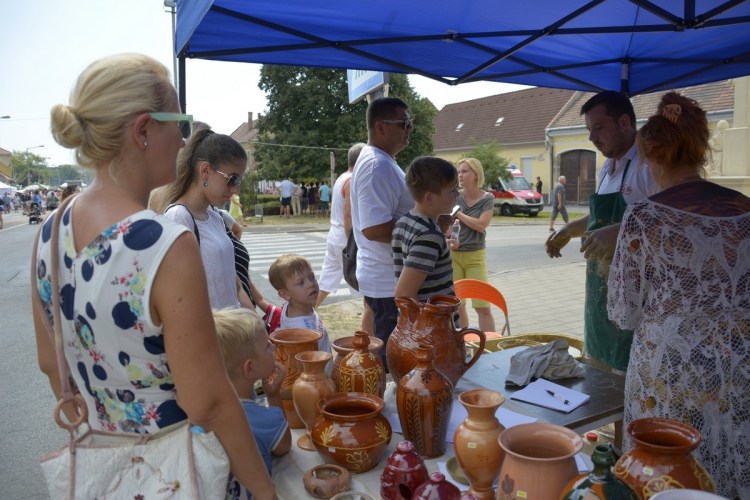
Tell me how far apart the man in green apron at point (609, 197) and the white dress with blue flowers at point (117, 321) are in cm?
218

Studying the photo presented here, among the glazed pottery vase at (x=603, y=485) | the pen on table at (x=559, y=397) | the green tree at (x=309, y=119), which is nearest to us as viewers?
the glazed pottery vase at (x=603, y=485)

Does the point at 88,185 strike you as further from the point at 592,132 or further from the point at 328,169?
the point at 328,169

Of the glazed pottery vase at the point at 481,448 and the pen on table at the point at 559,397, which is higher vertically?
the glazed pottery vase at the point at 481,448

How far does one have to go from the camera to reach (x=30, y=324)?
21.4 feet

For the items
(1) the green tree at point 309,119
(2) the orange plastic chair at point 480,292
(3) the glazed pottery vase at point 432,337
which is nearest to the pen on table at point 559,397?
(3) the glazed pottery vase at point 432,337

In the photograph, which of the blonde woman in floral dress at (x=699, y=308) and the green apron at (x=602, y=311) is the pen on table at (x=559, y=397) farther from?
the green apron at (x=602, y=311)

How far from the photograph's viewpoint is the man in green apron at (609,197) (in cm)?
269

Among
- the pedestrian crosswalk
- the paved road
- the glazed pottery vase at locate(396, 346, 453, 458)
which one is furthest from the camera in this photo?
the pedestrian crosswalk

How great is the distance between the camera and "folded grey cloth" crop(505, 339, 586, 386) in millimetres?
2174

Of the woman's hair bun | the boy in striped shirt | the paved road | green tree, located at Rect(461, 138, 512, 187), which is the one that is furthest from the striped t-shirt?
green tree, located at Rect(461, 138, 512, 187)

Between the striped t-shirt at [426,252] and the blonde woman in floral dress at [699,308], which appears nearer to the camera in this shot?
the blonde woman in floral dress at [699,308]

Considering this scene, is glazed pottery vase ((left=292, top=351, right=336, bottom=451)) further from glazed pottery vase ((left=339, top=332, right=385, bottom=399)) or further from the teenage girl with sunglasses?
the teenage girl with sunglasses

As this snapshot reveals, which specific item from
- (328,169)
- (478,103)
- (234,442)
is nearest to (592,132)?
(234,442)

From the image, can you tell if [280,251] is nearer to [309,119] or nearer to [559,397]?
[559,397]
